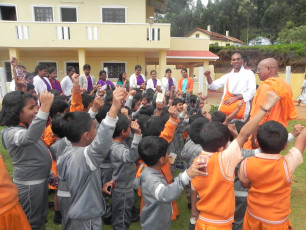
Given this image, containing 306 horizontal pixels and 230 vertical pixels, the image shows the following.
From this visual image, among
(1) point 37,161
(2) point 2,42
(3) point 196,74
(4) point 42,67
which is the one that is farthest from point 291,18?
(1) point 37,161

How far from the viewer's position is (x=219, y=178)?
5.60 ft

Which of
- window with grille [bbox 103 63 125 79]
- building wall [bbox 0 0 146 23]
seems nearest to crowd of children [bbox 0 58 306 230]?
window with grille [bbox 103 63 125 79]

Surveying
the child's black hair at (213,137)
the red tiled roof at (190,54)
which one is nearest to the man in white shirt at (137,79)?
the child's black hair at (213,137)

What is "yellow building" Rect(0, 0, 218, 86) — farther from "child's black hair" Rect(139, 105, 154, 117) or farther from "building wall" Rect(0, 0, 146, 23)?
"child's black hair" Rect(139, 105, 154, 117)

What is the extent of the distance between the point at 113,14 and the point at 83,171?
44.1 ft

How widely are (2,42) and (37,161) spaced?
12.4 meters

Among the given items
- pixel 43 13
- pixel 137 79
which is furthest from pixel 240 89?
pixel 43 13

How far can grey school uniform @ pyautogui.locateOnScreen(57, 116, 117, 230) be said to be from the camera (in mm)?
1837

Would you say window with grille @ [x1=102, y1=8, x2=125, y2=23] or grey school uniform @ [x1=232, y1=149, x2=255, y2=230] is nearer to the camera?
grey school uniform @ [x1=232, y1=149, x2=255, y2=230]

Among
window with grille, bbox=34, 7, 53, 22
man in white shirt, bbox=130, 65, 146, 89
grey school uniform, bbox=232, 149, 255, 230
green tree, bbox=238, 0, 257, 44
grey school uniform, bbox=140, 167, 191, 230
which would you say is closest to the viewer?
grey school uniform, bbox=140, 167, 191, 230

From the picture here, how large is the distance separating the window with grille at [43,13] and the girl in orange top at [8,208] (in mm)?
13815

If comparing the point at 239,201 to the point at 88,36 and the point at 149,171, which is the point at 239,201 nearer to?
the point at 149,171

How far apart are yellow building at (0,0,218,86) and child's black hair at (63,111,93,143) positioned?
10658 millimetres

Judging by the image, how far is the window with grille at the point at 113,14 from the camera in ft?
44.9
